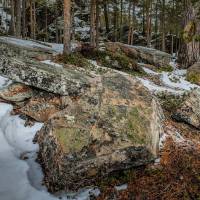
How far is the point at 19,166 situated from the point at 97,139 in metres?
1.98

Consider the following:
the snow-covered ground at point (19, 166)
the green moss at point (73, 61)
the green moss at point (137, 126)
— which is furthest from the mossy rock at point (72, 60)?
the green moss at point (137, 126)

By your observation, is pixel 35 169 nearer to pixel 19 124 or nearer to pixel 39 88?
pixel 19 124

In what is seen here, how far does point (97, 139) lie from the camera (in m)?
7.01

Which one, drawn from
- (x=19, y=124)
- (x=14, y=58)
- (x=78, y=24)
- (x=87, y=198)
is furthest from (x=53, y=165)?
(x=78, y=24)

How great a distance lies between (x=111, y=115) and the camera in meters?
7.60

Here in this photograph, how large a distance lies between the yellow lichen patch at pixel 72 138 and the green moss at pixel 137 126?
0.97m

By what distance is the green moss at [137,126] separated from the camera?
712cm

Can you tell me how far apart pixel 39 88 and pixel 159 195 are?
17.9 ft

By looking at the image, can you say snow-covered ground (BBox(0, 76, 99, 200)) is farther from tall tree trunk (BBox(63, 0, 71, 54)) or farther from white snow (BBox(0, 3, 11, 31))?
white snow (BBox(0, 3, 11, 31))

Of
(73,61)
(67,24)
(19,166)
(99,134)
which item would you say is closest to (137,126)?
(99,134)

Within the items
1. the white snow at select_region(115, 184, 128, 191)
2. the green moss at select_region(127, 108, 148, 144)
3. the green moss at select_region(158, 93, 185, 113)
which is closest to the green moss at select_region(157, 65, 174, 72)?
the green moss at select_region(158, 93, 185, 113)

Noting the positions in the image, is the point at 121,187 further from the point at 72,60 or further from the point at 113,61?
the point at 113,61

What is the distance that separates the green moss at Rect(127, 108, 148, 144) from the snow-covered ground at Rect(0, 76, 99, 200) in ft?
4.46

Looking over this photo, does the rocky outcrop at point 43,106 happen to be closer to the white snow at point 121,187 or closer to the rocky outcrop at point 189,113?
the rocky outcrop at point 189,113
